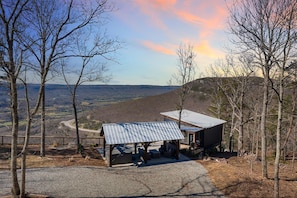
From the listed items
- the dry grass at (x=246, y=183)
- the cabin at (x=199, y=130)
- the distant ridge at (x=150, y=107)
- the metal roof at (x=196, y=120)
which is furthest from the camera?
the distant ridge at (x=150, y=107)

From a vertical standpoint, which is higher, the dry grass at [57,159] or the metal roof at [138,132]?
the metal roof at [138,132]

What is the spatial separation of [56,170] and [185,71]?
53.8 ft

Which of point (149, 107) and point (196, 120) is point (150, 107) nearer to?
point (149, 107)

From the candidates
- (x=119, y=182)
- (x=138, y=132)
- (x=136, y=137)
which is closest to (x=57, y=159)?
(x=136, y=137)

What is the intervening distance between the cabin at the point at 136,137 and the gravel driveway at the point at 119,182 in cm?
113

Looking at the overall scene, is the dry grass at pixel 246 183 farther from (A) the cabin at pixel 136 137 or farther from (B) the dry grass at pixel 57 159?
(B) the dry grass at pixel 57 159

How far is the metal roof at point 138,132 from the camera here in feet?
52.8

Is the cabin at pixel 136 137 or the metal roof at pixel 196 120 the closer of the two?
the cabin at pixel 136 137

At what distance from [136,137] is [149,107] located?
1772 inches

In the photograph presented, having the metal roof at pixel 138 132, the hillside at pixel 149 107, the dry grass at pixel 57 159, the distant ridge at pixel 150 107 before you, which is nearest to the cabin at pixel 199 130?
the metal roof at pixel 138 132

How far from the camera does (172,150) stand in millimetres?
18672

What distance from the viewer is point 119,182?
12.4 meters

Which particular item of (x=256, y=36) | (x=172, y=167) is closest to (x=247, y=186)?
(x=172, y=167)

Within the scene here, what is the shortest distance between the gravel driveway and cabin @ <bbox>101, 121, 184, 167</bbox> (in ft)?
3.70
